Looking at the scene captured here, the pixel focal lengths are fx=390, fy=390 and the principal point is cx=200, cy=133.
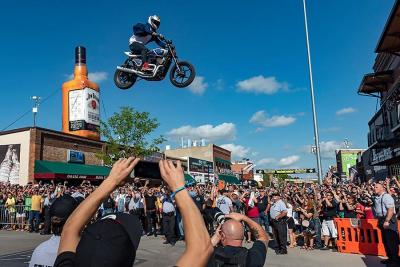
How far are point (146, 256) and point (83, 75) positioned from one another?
32.6m

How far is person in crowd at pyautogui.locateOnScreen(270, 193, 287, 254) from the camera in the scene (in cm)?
1127

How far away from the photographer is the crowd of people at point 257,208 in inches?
465

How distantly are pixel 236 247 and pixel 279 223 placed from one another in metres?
8.83

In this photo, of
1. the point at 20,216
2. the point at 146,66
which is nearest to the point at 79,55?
the point at 20,216

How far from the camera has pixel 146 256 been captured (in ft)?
35.0

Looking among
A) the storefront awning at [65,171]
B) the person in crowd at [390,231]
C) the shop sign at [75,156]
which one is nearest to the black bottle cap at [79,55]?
the shop sign at [75,156]

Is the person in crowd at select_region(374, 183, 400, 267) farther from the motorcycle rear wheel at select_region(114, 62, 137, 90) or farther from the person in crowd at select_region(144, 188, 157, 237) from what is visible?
the person in crowd at select_region(144, 188, 157, 237)

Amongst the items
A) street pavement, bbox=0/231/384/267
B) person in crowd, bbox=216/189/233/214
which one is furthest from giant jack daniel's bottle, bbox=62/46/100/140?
person in crowd, bbox=216/189/233/214

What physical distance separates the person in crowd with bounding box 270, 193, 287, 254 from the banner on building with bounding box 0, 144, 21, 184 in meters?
22.0

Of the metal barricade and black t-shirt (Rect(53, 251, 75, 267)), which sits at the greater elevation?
black t-shirt (Rect(53, 251, 75, 267))

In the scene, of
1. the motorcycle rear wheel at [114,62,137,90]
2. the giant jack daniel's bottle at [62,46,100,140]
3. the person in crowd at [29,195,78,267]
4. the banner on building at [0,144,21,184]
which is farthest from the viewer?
the giant jack daniel's bottle at [62,46,100,140]

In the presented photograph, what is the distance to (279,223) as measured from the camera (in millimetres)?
11680

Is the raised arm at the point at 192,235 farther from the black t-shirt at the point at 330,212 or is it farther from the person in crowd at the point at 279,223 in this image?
the black t-shirt at the point at 330,212

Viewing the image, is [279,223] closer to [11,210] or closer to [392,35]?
[11,210]
